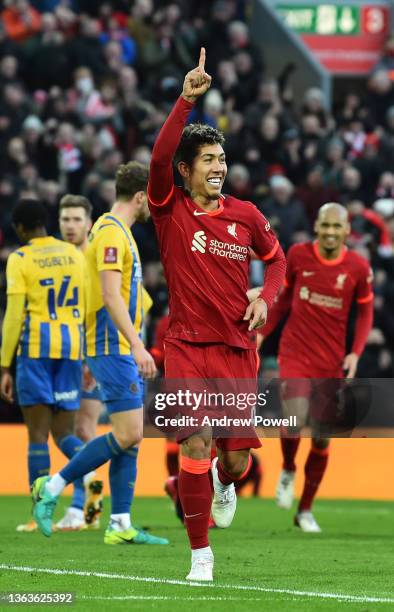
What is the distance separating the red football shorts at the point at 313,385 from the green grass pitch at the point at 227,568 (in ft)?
3.05

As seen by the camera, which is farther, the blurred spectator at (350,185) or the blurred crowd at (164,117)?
the blurred spectator at (350,185)

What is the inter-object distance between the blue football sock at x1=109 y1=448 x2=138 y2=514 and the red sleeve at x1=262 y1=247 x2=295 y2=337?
207 cm

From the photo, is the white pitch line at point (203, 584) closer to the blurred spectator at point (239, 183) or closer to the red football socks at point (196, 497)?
the red football socks at point (196, 497)

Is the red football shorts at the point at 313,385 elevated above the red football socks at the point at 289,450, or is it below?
above

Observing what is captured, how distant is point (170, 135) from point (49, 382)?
4.08 metres

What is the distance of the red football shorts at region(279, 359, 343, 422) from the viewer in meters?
11.9

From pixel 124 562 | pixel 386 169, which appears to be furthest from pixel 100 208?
pixel 124 562

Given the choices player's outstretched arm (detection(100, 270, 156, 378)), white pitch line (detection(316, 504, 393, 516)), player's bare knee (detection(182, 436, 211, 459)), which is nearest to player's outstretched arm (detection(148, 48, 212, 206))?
player's outstretched arm (detection(100, 270, 156, 378))

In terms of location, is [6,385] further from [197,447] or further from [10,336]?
[197,447]

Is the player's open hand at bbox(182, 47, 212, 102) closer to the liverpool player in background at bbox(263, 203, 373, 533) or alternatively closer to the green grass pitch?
the green grass pitch

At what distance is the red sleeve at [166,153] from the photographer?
7543mm

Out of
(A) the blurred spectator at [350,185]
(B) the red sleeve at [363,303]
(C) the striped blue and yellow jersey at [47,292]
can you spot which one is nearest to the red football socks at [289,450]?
(B) the red sleeve at [363,303]

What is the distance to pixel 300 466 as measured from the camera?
54.4ft

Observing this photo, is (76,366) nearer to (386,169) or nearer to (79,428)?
(79,428)
